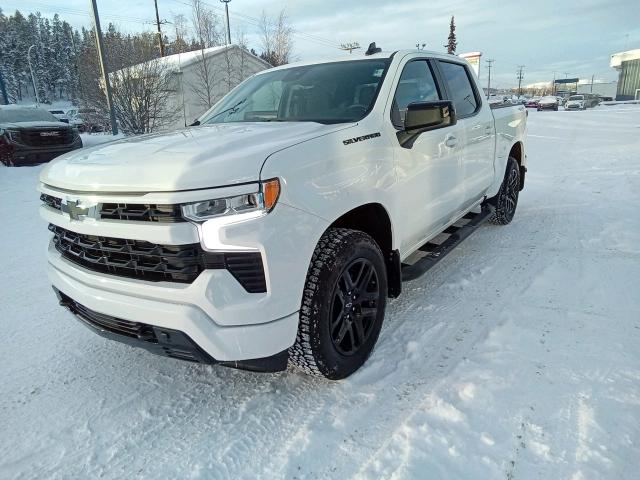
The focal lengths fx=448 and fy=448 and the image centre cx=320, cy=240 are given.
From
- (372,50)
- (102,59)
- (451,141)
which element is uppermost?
(102,59)

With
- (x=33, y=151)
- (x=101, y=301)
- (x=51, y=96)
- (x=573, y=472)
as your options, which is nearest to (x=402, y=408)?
(x=573, y=472)

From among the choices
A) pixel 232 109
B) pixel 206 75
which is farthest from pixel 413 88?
pixel 206 75

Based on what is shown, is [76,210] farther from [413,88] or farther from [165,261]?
[413,88]

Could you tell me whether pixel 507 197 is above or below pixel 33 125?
below

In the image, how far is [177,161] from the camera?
75.2 inches

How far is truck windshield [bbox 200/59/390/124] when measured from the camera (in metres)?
2.88

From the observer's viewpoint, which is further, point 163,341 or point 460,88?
point 460,88

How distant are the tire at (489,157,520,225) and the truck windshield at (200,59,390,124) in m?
2.62

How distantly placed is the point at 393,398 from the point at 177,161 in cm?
159

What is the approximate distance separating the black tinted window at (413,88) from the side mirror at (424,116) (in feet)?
0.42

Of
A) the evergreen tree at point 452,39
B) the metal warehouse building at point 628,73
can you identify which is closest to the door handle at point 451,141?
the evergreen tree at point 452,39

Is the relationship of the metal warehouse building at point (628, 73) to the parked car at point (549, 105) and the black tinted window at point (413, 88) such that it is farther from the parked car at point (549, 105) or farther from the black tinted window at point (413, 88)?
the black tinted window at point (413, 88)

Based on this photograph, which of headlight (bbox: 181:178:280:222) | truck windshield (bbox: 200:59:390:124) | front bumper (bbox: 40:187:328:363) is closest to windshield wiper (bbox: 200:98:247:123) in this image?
truck windshield (bbox: 200:59:390:124)

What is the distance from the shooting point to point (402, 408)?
89.0 inches
